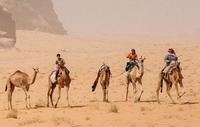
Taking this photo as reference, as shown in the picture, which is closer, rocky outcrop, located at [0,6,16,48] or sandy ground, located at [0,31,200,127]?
sandy ground, located at [0,31,200,127]

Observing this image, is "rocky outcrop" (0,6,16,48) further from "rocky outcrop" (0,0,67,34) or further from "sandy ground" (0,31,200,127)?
"rocky outcrop" (0,0,67,34)

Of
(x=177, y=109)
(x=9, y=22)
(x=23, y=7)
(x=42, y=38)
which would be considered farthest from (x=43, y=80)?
(x=23, y=7)

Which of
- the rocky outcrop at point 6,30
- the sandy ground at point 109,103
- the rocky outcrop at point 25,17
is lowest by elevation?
the sandy ground at point 109,103

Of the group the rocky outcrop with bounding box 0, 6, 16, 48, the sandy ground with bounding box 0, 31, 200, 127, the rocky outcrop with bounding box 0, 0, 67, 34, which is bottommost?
the sandy ground with bounding box 0, 31, 200, 127

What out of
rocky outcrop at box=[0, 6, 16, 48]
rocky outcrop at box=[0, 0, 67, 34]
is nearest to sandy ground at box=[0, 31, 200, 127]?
rocky outcrop at box=[0, 6, 16, 48]

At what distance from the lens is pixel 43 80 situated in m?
26.6

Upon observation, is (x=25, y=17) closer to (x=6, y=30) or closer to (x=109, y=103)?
(x=6, y=30)

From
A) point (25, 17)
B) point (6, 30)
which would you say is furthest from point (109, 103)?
point (25, 17)

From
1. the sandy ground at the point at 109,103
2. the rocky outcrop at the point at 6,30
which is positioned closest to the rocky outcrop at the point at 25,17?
the rocky outcrop at the point at 6,30

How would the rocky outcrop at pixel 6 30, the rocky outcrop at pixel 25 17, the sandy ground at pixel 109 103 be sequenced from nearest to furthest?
the sandy ground at pixel 109 103
the rocky outcrop at pixel 6 30
the rocky outcrop at pixel 25 17

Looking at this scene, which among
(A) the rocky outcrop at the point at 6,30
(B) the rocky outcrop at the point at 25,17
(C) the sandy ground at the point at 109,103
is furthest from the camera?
(B) the rocky outcrop at the point at 25,17

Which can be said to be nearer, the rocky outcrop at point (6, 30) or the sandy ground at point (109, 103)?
the sandy ground at point (109, 103)

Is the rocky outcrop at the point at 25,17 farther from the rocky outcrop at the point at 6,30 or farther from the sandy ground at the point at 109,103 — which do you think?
the sandy ground at the point at 109,103

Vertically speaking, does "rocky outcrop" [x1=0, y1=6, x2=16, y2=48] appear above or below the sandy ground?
above
